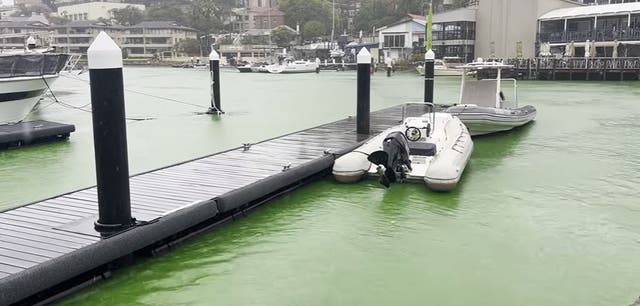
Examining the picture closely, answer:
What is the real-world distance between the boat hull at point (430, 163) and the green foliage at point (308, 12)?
80727 millimetres

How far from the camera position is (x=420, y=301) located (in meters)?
5.26

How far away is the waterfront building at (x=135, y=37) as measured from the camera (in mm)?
96000

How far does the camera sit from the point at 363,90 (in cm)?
1168

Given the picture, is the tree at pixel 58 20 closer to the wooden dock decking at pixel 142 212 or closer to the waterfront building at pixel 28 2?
the waterfront building at pixel 28 2

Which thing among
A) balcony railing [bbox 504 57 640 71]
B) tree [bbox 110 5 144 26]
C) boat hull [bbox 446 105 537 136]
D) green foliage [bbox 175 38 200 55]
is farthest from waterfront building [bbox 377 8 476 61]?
tree [bbox 110 5 144 26]

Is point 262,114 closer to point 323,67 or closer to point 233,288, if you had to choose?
point 233,288

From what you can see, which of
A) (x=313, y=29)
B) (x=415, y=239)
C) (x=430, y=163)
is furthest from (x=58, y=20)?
(x=415, y=239)

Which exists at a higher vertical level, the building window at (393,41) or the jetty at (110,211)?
the building window at (393,41)

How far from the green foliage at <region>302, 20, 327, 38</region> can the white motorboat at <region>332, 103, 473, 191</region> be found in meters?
76.9

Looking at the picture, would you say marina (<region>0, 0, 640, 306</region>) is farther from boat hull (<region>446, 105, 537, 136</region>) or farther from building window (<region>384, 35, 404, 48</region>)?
building window (<region>384, 35, 404, 48</region>)

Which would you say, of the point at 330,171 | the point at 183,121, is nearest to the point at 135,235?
the point at 330,171

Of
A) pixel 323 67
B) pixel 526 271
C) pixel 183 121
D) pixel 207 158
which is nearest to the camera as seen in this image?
pixel 526 271

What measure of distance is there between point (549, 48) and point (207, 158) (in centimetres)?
4116

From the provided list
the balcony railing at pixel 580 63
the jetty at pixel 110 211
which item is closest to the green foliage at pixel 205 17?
the balcony railing at pixel 580 63
